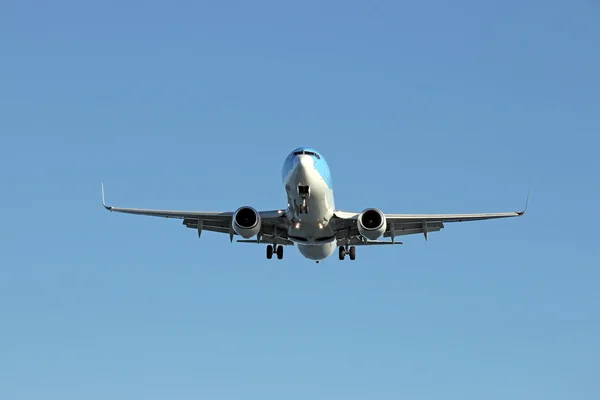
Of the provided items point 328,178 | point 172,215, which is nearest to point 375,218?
point 328,178

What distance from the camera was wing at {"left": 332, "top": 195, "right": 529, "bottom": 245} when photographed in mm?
44812

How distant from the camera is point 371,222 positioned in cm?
4322

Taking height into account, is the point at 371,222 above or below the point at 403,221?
below

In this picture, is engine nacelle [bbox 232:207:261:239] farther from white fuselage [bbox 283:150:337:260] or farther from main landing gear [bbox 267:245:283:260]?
main landing gear [bbox 267:245:283:260]

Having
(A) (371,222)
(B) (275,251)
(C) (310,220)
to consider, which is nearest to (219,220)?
(B) (275,251)

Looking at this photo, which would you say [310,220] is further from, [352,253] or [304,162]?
[352,253]

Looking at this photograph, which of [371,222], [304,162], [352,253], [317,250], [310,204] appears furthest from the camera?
[352,253]

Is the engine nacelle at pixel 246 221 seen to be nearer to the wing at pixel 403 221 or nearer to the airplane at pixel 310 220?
the airplane at pixel 310 220

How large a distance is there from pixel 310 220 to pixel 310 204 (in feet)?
4.43

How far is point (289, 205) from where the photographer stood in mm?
42688

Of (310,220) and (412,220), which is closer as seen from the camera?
(310,220)

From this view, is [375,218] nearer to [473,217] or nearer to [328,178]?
[328,178]

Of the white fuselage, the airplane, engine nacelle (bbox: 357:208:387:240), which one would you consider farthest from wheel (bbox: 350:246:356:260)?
engine nacelle (bbox: 357:208:387:240)

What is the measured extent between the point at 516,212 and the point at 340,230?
350 inches
